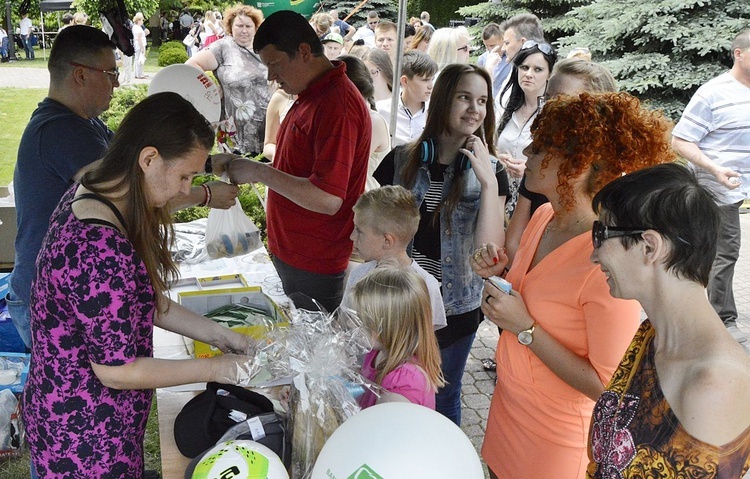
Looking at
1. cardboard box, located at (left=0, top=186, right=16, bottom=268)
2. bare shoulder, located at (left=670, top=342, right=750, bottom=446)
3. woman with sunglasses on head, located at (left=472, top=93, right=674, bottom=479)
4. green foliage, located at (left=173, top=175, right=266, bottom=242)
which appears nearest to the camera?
bare shoulder, located at (left=670, top=342, right=750, bottom=446)

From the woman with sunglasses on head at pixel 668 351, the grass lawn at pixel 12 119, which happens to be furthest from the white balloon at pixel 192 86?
the grass lawn at pixel 12 119

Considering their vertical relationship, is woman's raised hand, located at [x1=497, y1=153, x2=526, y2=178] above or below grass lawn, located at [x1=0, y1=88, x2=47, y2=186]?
above

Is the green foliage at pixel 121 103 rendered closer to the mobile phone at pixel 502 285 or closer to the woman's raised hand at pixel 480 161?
the woman's raised hand at pixel 480 161

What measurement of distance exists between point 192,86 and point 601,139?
248 centimetres

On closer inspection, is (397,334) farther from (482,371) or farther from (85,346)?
(482,371)

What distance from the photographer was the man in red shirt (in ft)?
9.32

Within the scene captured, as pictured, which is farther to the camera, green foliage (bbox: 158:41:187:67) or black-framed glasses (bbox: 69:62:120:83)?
green foliage (bbox: 158:41:187:67)

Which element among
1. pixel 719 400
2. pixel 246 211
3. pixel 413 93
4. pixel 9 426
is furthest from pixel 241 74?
pixel 719 400

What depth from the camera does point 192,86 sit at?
3.64 metres

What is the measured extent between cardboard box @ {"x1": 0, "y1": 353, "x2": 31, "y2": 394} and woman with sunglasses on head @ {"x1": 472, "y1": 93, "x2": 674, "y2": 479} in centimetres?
278

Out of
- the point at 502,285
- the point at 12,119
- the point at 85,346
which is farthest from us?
the point at 12,119

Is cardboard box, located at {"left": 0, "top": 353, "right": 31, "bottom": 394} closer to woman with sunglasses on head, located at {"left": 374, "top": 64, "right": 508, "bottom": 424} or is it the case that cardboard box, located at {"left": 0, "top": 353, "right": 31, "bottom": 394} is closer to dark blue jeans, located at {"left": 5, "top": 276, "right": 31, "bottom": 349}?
dark blue jeans, located at {"left": 5, "top": 276, "right": 31, "bottom": 349}

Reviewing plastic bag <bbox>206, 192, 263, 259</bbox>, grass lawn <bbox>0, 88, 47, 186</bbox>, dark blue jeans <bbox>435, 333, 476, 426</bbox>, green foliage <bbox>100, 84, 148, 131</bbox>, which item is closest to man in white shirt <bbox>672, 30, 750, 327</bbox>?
dark blue jeans <bbox>435, 333, 476, 426</bbox>

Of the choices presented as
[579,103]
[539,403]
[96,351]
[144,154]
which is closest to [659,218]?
[579,103]
